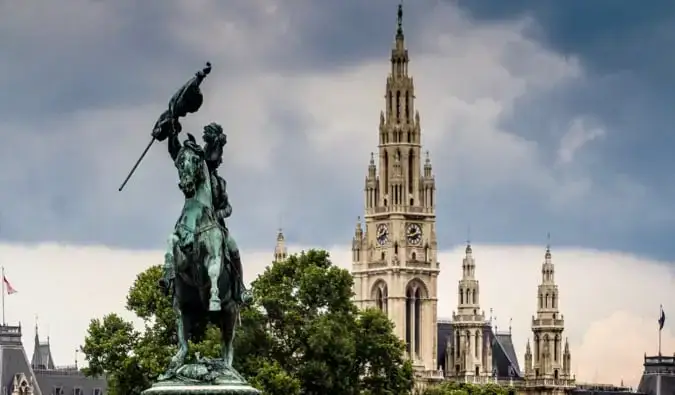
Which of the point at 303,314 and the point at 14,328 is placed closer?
the point at 303,314

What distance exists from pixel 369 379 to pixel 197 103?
6302cm

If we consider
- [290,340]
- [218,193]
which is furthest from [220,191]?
[290,340]

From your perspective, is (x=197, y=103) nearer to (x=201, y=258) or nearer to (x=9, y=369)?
(x=201, y=258)

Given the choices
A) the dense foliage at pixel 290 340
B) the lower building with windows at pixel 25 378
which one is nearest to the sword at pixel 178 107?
the dense foliage at pixel 290 340

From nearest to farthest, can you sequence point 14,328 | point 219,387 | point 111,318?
point 219,387 → point 111,318 → point 14,328

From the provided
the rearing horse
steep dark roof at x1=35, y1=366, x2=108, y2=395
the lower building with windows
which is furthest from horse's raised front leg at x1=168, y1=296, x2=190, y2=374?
steep dark roof at x1=35, y1=366, x2=108, y2=395

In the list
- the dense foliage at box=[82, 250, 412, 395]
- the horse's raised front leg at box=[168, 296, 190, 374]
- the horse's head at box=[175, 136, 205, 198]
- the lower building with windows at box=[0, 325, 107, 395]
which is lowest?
the horse's raised front leg at box=[168, 296, 190, 374]

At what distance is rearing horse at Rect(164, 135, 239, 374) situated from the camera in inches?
1425

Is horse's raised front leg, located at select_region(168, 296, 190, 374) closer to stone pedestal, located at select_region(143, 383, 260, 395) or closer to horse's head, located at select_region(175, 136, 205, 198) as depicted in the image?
stone pedestal, located at select_region(143, 383, 260, 395)

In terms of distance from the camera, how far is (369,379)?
327ft

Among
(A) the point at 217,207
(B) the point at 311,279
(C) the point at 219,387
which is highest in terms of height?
(B) the point at 311,279

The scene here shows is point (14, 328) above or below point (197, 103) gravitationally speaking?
above

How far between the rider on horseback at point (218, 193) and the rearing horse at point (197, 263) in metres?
0.06

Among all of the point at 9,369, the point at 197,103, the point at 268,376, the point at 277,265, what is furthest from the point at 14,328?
the point at 197,103
